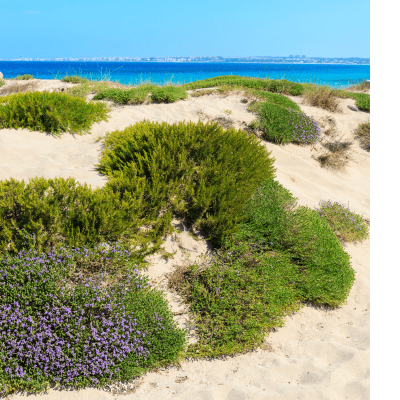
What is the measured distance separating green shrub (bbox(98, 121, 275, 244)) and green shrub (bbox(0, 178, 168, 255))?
1.76 ft

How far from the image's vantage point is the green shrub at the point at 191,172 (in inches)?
186

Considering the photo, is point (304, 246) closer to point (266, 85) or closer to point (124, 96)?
point (124, 96)

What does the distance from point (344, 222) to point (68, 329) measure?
530cm

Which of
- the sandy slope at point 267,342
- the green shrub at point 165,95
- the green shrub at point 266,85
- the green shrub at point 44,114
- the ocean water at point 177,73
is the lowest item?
the sandy slope at point 267,342

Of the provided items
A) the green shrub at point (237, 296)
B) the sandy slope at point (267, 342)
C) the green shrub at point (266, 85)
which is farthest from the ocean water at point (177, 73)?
the green shrub at point (237, 296)

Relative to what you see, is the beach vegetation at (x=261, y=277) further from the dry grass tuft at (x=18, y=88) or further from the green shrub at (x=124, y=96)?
the dry grass tuft at (x=18, y=88)

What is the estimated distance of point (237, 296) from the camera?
396 cm

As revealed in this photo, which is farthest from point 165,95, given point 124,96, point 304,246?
point 304,246

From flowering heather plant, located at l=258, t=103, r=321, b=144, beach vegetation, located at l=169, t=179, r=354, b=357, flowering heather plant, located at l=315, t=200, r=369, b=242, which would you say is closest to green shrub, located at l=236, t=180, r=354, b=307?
beach vegetation, located at l=169, t=179, r=354, b=357

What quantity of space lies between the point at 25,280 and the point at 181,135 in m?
3.31

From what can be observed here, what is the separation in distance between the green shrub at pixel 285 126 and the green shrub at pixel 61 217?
21.2ft

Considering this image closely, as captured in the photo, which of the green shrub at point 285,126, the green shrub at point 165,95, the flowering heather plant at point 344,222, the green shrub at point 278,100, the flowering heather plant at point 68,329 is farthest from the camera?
the green shrub at point 278,100

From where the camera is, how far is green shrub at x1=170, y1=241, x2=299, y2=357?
12.2ft

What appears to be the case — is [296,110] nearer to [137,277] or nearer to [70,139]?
[70,139]
